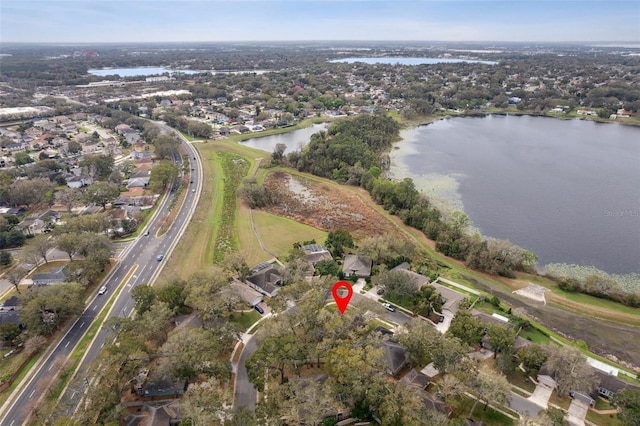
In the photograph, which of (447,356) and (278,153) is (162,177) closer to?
(278,153)

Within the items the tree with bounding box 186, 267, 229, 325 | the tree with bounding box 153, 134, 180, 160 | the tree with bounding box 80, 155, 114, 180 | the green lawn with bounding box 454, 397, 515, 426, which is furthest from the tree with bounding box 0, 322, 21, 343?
the tree with bounding box 153, 134, 180, 160

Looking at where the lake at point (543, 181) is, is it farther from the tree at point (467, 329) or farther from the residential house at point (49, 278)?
the residential house at point (49, 278)

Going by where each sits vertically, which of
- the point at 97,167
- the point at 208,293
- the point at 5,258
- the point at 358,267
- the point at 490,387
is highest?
the point at 97,167

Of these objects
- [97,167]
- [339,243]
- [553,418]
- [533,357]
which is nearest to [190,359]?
[339,243]

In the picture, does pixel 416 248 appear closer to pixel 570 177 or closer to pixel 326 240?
pixel 326 240

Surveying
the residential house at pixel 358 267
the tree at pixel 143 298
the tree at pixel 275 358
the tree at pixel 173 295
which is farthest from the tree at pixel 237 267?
the tree at pixel 275 358

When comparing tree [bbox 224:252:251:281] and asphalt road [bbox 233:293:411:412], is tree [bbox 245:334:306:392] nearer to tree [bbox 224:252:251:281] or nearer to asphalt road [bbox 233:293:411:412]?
asphalt road [bbox 233:293:411:412]
